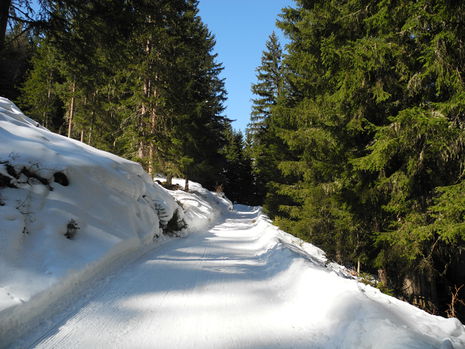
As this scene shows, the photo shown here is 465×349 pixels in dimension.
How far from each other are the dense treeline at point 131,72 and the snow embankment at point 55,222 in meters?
2.26

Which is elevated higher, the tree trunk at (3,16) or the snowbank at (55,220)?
the tree trunk at (3,16)

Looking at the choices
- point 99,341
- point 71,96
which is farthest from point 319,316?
point 71,96

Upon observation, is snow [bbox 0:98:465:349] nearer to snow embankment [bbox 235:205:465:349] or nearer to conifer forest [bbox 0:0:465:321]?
snow embankment [bbox 235:205:465:349]

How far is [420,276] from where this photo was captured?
595cm

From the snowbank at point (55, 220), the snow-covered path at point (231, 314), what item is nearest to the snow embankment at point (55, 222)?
the snowbank at point (55, 220)

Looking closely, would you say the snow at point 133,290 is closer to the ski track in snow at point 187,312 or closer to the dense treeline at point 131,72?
the ski track in snow at point 187,312

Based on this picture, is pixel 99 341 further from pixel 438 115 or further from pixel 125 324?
pixel 438 115

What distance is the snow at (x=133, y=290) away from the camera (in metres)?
2.48

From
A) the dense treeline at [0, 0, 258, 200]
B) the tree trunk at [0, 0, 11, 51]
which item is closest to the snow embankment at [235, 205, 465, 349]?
the dense treeline at [0, 0, 258, 200]

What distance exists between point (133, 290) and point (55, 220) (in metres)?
1.84

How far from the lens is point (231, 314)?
3045 mm

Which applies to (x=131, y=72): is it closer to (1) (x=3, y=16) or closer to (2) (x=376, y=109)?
(1) (x=3, y=16)

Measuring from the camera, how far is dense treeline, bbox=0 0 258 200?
6.03 metres

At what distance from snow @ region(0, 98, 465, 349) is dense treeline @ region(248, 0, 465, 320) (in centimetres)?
223
